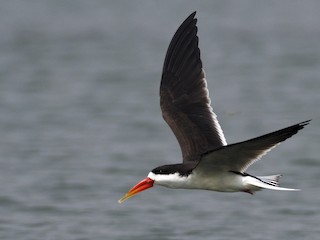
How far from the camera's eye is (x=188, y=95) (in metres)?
9.73

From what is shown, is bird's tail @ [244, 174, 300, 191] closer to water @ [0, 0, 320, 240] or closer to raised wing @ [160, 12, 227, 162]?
raised wing @ [160, 12, 227, 162]

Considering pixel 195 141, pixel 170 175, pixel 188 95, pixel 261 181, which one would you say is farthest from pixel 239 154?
pixel 188 95

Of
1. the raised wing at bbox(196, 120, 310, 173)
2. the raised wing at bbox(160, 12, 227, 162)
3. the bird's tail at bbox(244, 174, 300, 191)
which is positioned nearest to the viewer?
the raised wing at bbox(196, 120, 310, 173)

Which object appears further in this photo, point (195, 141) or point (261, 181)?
point (195, 141)

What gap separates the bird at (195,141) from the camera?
8.25m

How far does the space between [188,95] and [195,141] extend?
621 millimetres

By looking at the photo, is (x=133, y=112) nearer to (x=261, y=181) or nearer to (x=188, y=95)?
(x=188, y=95)

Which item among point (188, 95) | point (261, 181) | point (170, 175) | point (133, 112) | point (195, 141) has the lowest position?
point (261, 181)

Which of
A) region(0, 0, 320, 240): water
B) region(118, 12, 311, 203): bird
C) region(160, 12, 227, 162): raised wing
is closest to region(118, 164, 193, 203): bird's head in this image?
region(118, 12, 311, 203): bird

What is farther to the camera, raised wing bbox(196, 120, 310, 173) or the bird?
the bird

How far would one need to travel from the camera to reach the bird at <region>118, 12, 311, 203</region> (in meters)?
8.25

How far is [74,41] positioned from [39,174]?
7.69 m

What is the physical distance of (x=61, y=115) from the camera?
15016mm

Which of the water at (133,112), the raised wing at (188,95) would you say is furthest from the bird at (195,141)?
the water at (133,112)
